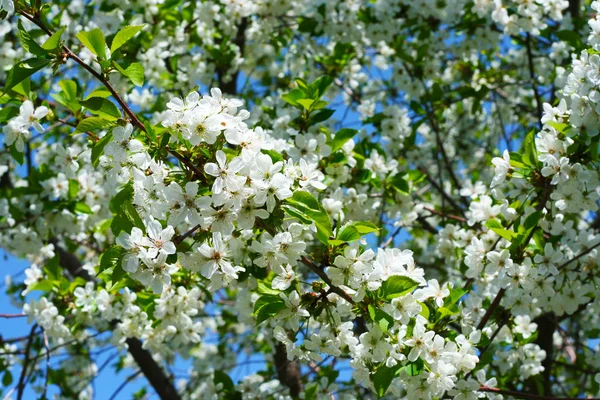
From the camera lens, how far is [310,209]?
6.70 feet

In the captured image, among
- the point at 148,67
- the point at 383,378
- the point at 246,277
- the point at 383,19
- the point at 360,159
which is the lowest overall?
the point at 383,378

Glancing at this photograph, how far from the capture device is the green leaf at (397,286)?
7.07 feet

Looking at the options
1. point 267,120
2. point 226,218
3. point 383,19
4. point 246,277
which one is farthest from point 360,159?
point 383,19

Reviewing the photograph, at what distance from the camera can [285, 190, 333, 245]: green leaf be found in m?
2.04

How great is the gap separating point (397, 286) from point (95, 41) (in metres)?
1.33

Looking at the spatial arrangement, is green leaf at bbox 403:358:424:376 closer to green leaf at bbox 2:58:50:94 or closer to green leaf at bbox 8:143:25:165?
green leaf at bbox 2:58:50:94

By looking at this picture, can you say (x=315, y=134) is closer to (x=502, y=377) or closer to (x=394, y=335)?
(x=394, y=335)

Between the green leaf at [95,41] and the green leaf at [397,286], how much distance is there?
1274mm

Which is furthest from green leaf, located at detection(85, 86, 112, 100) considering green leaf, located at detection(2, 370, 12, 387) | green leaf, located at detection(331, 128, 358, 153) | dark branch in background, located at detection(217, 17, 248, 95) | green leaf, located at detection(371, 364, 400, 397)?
green leaf, located at detection(2, 370, 12, 387)

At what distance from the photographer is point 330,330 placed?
235 cm

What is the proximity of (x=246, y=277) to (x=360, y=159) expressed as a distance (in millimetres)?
968

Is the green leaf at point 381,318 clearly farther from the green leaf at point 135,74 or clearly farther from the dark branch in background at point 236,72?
the dark branch in background at point 236,72

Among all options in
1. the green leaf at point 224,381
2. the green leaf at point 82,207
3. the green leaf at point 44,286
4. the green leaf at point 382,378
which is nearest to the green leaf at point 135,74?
the green leaf at point 382,378

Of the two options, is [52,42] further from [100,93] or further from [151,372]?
[151,372]
